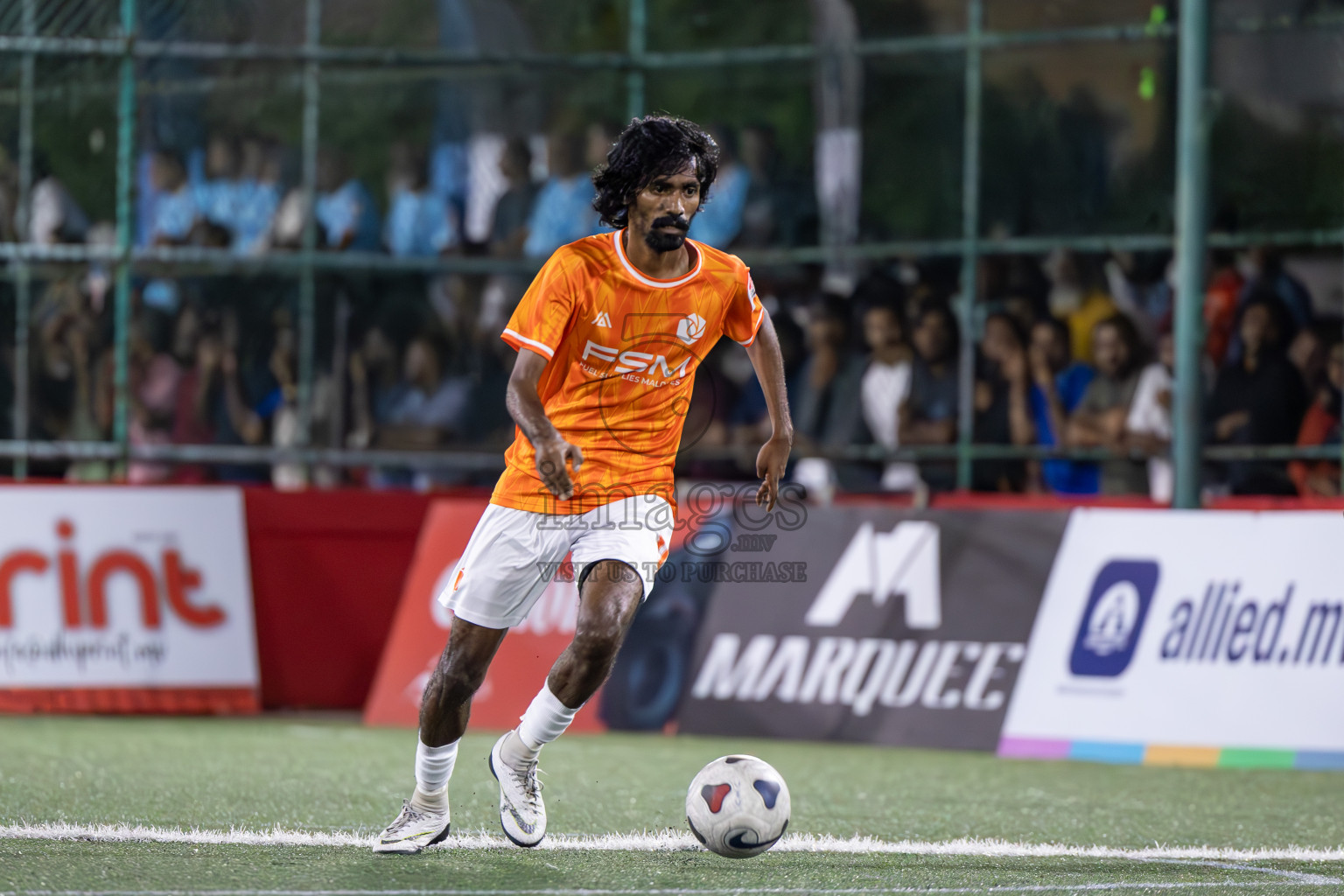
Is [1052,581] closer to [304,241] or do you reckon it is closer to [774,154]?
[774,154]

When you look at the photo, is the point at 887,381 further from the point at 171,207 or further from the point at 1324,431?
the point at 171,207

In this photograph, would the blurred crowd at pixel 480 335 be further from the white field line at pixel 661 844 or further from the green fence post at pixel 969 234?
the white field line at pixel 661 844

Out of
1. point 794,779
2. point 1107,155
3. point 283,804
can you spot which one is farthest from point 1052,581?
point 283,804

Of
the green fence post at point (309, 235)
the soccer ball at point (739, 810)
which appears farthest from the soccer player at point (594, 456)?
the green fence post at point (309, 235)

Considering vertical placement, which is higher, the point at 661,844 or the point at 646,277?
the point at 646,277

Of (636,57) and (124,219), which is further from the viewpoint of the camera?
(636,57)

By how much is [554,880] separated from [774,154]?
795 centimetres

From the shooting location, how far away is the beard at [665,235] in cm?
580

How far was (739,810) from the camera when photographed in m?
5.74

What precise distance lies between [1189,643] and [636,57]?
233 inches

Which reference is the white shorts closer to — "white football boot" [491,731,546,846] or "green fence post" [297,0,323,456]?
"white football boot" [491,731,546,846]

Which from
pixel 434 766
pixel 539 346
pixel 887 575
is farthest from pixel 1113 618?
pixel 539 346

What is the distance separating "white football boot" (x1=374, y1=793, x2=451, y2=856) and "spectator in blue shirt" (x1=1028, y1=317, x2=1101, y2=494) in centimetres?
651

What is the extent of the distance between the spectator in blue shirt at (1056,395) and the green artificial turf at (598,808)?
8.68 feet
